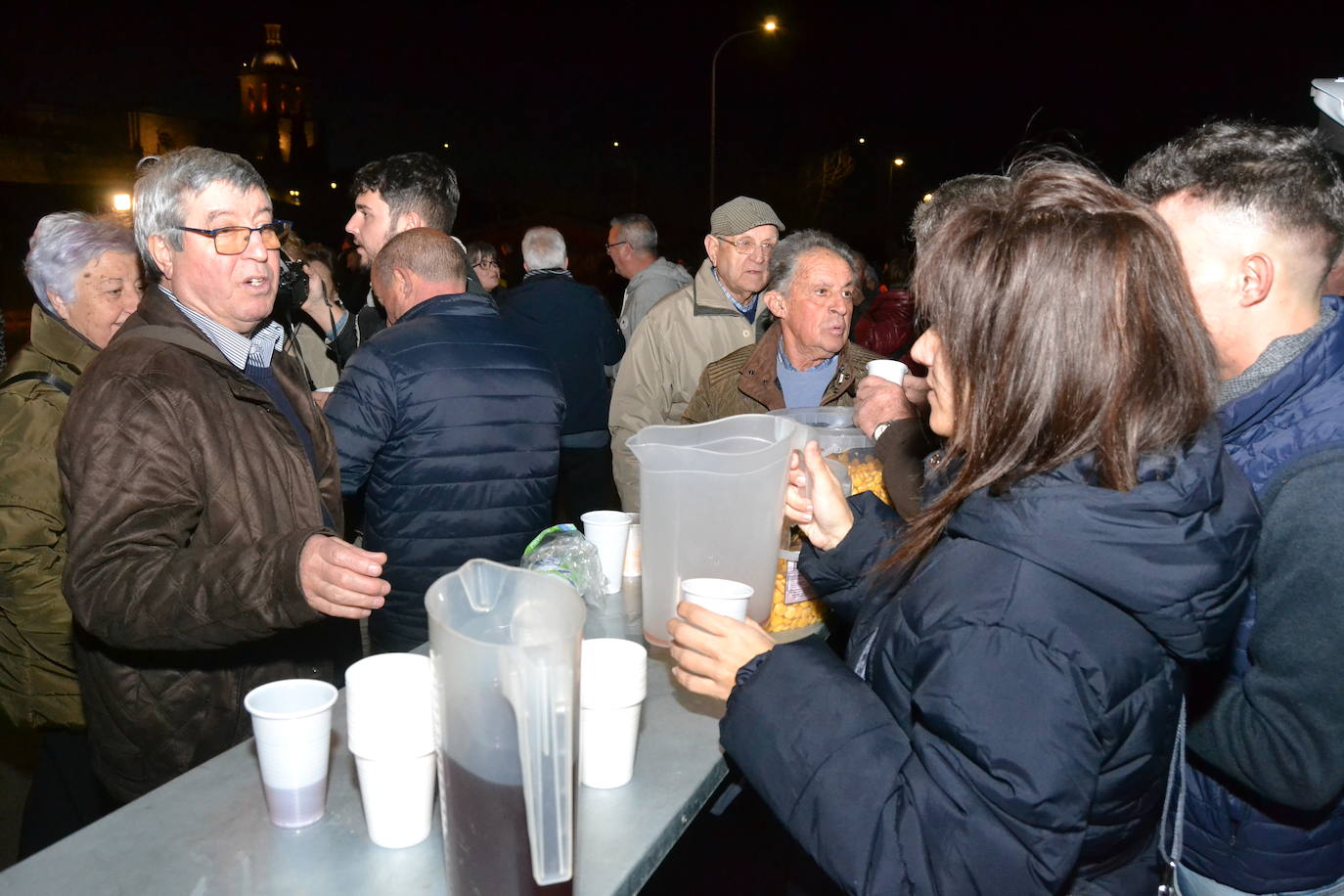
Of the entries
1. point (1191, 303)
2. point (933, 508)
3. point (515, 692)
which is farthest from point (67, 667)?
point (1191, 303)

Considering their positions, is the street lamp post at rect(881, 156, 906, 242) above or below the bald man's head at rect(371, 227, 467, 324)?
above

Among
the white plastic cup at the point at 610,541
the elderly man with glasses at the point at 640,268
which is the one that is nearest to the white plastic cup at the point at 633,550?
the white plastic cup at the point at 610,541

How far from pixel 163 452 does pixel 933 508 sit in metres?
1.59

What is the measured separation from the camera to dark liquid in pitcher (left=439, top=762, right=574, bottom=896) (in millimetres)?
1023

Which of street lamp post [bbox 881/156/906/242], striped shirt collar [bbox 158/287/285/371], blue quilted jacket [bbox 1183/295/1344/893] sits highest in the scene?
street lamp post [bbox 881/156/906/242]

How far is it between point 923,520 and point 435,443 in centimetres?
194

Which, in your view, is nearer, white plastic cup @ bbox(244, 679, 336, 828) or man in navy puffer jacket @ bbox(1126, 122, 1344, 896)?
white plastic cup @ bbox(244, 679, 336, 828)

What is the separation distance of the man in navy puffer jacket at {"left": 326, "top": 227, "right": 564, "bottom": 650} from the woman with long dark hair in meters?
1.75

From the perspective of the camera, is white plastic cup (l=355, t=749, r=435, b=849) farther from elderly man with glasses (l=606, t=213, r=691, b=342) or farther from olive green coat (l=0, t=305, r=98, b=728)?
elderly man with glasses (l=606, t=213, r=691, b=342)

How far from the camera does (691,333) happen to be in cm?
428

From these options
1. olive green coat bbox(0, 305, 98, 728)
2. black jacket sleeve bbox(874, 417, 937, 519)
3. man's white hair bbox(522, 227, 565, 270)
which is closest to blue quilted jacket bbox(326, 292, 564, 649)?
olive green coat bbox(0, 305, 98, 728)

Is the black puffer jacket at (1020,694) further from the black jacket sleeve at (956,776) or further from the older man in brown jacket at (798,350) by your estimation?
the older man in brown jacket at (798,350)

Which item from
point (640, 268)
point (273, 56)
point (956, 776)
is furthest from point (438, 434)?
point (273, 56)

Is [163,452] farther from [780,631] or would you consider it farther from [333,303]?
[333,303]
